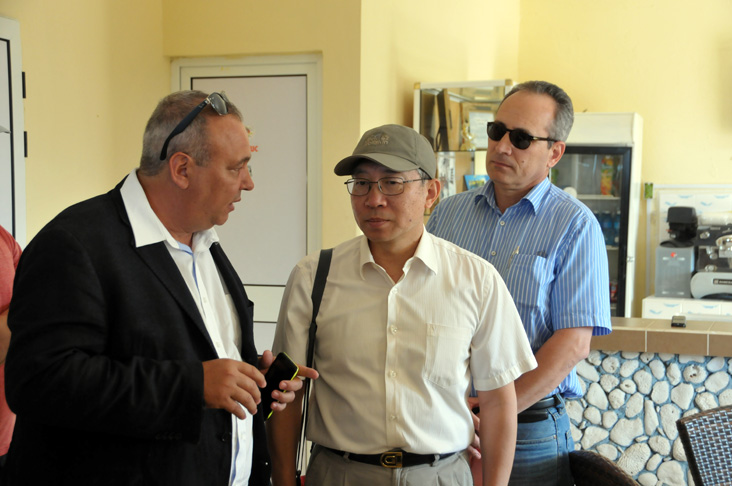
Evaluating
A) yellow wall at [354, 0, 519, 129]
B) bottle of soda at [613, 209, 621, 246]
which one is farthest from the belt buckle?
bottle of soda at [613, 209, 621, 246]

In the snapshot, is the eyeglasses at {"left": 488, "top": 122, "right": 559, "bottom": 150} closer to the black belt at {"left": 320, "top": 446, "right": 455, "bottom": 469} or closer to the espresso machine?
the black belt at {"left": 320, "top": 446, "right": 455, "bottom": 469}

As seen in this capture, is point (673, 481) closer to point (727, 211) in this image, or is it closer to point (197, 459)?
point (197, 459)

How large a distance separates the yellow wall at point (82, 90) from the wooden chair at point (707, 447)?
2601mm

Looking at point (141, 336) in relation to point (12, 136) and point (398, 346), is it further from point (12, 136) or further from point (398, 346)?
point (12, 136)

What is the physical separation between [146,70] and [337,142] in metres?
1.11

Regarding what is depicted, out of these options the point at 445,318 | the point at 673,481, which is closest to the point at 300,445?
the point at 445,318

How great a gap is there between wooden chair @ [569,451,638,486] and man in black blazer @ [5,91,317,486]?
1020 mm

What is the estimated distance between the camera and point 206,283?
1620 millimetres

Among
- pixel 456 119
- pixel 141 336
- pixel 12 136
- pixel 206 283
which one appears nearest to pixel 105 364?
pixel 141 336

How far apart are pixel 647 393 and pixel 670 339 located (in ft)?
0.86

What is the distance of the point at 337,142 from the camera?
406 cm

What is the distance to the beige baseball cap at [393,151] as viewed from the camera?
5.40 feet

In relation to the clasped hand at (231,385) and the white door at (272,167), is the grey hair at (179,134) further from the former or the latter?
the white door at (272,167)

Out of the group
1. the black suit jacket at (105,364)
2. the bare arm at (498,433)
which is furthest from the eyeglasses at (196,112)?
the bare arm at (498,433)
